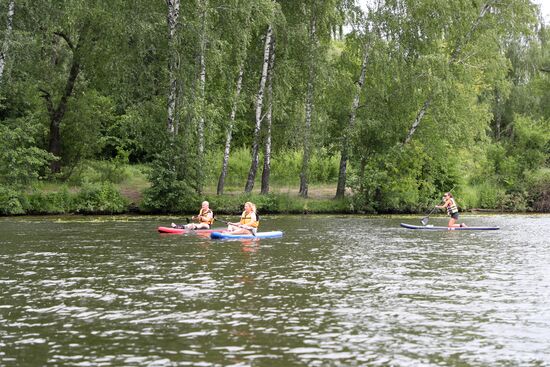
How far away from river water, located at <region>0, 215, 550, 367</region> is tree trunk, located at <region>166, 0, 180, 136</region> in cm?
1074

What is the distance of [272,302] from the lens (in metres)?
13.3

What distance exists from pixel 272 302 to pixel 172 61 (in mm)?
21201

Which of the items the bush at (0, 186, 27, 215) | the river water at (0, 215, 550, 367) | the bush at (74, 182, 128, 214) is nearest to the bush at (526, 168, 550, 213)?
the river water at (0, 215, 550, 367)

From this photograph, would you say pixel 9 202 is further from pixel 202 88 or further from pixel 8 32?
pixel 202 88

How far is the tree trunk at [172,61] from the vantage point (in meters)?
32.5

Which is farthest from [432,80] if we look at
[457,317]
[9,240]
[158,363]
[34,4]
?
[158,363]

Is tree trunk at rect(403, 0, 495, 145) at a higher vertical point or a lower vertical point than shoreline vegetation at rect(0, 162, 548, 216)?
higher

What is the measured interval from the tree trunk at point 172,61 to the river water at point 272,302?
35.2ft

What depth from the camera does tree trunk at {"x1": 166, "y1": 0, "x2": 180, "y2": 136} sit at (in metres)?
32.5

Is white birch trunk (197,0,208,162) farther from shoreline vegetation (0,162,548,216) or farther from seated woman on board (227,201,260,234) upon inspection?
seated woman on board (227,201,260,234)

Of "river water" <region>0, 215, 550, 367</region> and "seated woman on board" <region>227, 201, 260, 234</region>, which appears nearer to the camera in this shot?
"river water" <region>0, 215, 550, 367</region>

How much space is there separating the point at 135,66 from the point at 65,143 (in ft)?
32.5

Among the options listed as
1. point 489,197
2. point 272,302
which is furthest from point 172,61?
point 272,302

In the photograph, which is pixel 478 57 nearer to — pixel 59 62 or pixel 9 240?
pixel 59 62
